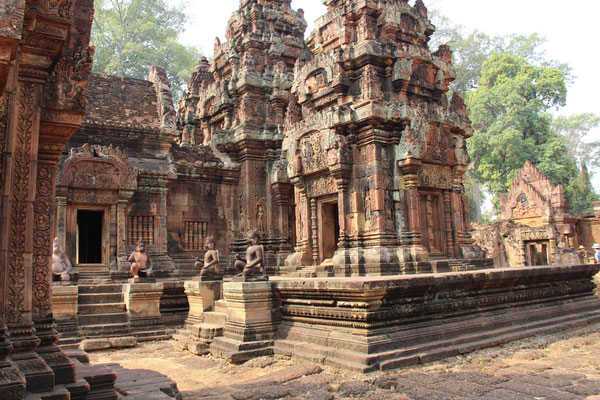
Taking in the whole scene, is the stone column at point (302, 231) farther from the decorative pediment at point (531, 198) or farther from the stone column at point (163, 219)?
the decorative pediment at point (531, 198)

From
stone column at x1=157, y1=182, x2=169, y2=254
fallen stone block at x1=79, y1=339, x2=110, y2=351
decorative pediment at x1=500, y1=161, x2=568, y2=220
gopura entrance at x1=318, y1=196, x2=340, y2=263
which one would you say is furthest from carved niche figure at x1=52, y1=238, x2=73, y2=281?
decorative pediment at x1=500, y1=161, x2=568, y2=220

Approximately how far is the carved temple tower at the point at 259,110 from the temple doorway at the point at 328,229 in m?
2.04

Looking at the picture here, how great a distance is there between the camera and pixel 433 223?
34.4 ft

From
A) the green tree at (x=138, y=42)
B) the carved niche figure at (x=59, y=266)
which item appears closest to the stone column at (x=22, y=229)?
the carved niche figure at (x=59, y=266)

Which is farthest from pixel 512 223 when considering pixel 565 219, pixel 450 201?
pixel 450 201

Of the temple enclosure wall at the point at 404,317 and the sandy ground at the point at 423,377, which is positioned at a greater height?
the temple enclosure wall at the point at 404,317

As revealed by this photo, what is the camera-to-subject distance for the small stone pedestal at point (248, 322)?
22.1 feet

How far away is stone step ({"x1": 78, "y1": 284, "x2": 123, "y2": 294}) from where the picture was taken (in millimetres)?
9541

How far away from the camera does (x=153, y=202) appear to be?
12.2m

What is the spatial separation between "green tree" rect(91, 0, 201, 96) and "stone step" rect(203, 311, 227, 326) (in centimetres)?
2321

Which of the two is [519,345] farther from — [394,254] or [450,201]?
[450,201]

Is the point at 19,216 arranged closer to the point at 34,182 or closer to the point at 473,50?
the point at 34,182

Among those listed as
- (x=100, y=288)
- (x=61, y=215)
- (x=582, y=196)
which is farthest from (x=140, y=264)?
(x=582, y=196)

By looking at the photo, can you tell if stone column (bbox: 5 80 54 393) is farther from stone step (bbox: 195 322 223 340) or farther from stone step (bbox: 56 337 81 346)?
stone step (bbox: 56 337 81 346)
